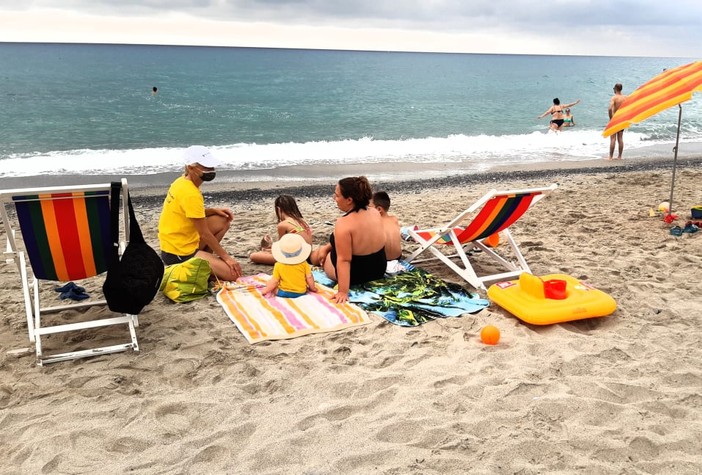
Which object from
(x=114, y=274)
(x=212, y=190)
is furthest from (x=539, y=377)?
(x=212, y=190)

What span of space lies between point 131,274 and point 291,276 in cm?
128

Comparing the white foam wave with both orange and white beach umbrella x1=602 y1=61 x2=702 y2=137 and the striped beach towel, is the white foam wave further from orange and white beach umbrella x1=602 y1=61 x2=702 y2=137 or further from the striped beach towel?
the striped beach towel

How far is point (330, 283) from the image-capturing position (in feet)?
16.6

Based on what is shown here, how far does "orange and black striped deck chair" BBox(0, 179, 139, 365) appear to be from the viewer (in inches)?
141

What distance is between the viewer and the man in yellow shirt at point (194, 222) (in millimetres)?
4562

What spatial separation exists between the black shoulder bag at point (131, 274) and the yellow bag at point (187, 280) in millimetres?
750

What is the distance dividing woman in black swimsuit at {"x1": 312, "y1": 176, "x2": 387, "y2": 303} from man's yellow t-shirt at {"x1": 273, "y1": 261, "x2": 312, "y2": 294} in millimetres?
271

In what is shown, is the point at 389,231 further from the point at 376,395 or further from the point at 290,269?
the point at 376,395

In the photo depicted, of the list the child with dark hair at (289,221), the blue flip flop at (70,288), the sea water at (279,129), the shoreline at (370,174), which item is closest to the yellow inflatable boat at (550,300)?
the child with dark hair at (289,221)

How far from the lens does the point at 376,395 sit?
318 cm

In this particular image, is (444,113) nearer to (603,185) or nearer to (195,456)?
(603,185)

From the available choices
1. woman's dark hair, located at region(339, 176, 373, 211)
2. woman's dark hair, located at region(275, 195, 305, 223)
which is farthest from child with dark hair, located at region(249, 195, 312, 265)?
woman's dark hair, located at region(339, 176, 373, 211)

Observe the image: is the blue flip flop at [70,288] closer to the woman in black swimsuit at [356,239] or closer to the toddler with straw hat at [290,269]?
the toddler with straw hat at [290,269]

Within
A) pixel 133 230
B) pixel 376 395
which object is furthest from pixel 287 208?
pixel 376 395
